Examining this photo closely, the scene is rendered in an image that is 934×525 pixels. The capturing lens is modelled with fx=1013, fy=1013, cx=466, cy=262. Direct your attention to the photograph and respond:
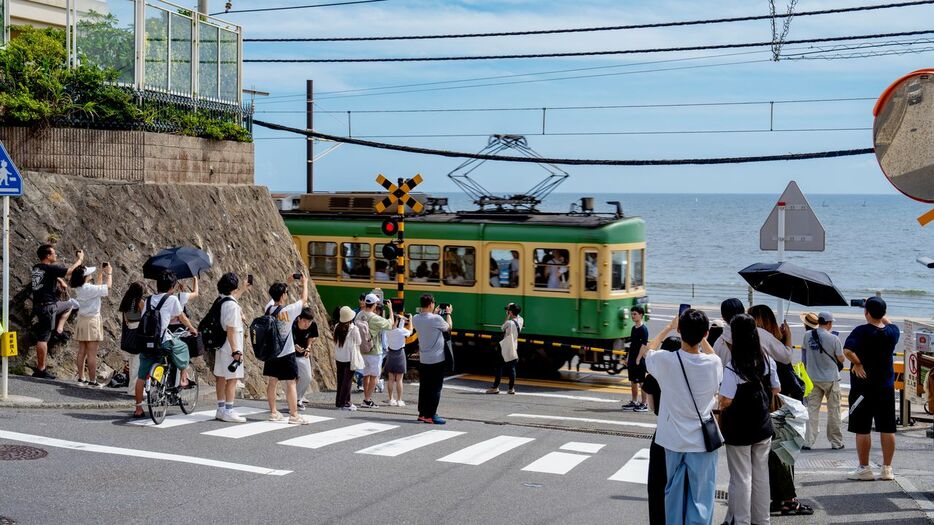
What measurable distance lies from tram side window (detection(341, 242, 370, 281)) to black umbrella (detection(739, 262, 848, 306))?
14.0 m

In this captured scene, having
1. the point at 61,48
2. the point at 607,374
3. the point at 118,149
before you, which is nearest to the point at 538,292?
the point at 607,374

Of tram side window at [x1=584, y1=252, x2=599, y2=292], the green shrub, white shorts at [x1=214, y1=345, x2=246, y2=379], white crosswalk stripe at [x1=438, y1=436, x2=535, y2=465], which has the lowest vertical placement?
white crosswalk stripe at [x1=438, y1=436, x2=535, y2=465]

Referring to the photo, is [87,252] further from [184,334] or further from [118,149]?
[184,334]

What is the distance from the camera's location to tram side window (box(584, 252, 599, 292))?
20.6m

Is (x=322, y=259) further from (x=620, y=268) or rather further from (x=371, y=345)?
(x=371, y=345)

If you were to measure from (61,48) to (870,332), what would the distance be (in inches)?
559

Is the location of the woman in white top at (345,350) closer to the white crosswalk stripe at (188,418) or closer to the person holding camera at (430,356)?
the person holding camera at (430,356)

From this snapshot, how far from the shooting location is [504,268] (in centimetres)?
2159

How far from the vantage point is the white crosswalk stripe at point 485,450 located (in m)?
10.4

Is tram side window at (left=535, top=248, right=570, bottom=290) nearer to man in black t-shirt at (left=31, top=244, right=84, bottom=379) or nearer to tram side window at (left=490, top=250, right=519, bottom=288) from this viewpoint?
tram side window at (left=490, top=250, right=519, bottom=288)

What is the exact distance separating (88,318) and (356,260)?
10.3 meters

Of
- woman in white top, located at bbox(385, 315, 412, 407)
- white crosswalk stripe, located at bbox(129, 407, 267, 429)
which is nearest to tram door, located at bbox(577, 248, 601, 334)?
woman in white top, located at bbox(385, 315, 412, 407)

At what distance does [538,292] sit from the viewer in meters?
21.1

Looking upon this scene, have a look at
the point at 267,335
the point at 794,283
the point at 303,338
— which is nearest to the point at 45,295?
the point at 303,338
